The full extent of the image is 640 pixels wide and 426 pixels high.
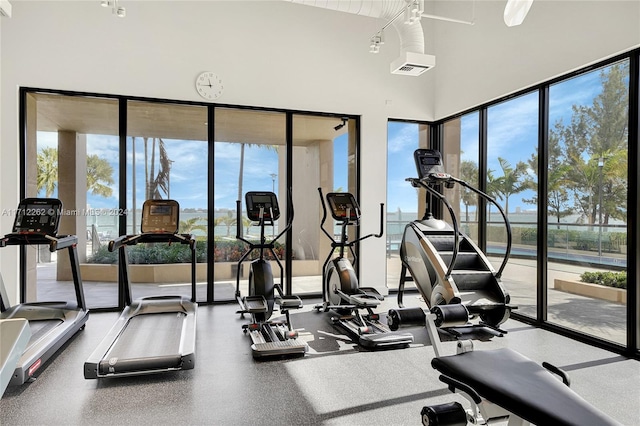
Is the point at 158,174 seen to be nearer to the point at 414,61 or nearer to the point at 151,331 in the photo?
the point at 151,331

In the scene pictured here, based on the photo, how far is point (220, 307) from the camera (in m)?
5.64

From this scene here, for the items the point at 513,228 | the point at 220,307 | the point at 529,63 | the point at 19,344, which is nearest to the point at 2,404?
the point at 19,344

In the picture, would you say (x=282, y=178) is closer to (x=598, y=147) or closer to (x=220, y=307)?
(x=220, y=307)

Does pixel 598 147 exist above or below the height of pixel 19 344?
above

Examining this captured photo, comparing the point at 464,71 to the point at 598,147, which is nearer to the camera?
the point at 598,147

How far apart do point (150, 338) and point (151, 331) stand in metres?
0.22

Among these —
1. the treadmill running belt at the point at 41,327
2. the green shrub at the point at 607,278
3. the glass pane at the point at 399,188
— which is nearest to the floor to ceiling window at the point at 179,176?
the glass pane at the point at 399,188

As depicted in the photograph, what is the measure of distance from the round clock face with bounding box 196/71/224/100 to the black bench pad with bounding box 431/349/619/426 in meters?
4.86

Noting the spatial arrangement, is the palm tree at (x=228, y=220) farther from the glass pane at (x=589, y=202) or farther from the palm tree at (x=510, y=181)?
the glass pane at (x=589, y=202)

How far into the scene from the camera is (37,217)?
4.08 meters

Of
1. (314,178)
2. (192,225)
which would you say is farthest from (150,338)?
(314,178)

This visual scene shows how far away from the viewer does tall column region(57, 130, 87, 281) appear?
5.32 m

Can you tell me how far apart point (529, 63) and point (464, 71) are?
4.17 ft

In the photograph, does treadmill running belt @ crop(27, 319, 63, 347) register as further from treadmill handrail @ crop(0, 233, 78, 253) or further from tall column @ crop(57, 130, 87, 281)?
tall column @ crop(57, 130, 87, 281)
